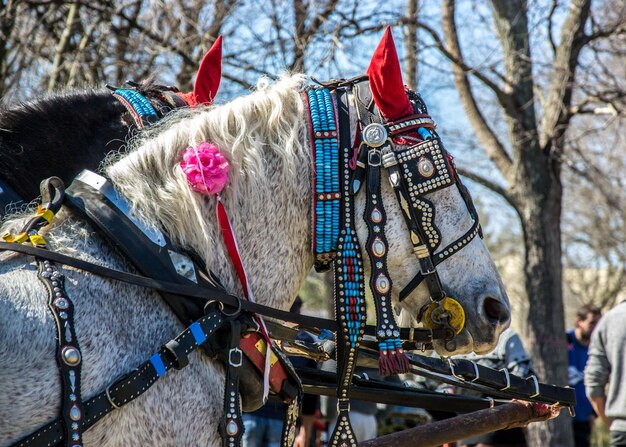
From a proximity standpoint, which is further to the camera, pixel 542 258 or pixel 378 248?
pixel 542 258

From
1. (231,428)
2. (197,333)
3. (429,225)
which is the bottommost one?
(231,428)

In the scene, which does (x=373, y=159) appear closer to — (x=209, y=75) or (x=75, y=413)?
(x=209, y=75)

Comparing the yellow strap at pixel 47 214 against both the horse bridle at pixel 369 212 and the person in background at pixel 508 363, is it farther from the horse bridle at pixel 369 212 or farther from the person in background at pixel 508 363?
the person in background at pixel 508 363

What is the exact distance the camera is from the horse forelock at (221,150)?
2.32 meters

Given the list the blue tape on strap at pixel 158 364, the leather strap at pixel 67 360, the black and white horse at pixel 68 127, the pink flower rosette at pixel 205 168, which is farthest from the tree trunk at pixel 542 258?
the leather strap at pixel 67 360

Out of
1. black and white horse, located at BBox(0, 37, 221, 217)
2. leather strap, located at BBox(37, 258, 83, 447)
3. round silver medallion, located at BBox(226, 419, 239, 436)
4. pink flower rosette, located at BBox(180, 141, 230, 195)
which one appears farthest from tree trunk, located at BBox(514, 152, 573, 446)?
leather strap, located at BBox(37, 258, 83, 447)

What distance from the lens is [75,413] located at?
194cm

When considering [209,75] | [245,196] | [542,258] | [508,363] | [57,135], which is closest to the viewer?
[245,196]

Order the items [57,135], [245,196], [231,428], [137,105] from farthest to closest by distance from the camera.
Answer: [57,135] < [137,105] < [245,196] < [231,428]

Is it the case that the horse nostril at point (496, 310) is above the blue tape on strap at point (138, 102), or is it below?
below

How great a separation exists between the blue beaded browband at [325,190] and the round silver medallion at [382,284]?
16cm

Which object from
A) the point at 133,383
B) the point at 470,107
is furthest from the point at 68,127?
the point at 470,107

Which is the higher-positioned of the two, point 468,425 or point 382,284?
point 382,284

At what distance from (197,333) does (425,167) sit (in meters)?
Answer: 0.92
